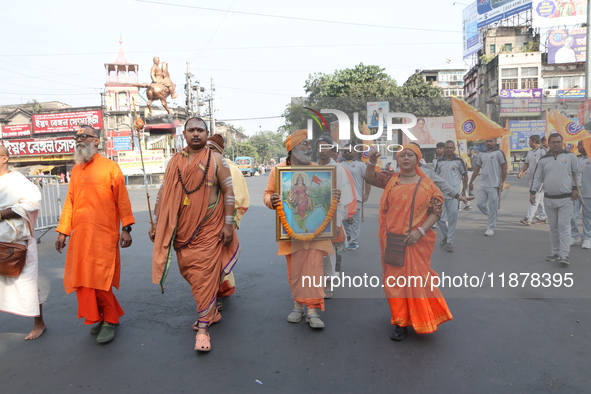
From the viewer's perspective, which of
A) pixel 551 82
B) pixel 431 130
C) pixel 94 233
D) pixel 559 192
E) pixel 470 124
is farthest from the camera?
pixel 551 82

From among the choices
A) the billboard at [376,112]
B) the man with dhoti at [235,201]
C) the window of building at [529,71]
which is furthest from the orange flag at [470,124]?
the window of building at [529,71]

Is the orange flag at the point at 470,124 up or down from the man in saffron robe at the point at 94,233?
up

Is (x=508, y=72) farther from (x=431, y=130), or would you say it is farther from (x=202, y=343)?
(x=202, y=343)

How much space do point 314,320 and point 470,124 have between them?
3669mm

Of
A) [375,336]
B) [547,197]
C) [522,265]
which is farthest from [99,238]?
[547,197]

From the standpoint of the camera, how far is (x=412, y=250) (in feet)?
12.2

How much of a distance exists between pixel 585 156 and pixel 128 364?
8.02 metres

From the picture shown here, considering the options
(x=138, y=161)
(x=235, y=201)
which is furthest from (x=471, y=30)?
(x=235, y=201)

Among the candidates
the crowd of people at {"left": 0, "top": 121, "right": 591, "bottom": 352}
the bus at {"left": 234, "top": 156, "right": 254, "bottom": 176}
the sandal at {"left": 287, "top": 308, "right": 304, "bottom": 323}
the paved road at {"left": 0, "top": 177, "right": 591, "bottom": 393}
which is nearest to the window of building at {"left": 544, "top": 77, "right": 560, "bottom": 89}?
the bus at {"left": 234, "top": 156, "right": 254, "bottom": 176}

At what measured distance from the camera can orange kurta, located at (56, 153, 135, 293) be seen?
12.3 ft

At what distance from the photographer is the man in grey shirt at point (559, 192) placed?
5.98 meters

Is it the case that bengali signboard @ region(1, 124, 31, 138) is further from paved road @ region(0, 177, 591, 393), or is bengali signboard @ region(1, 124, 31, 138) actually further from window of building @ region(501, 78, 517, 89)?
window of building @ region(501, 78, 517, 89)

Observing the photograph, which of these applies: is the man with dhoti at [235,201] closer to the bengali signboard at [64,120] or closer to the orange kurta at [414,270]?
the orange kurta at [414,270]

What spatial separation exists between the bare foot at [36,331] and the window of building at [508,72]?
1912 inches
